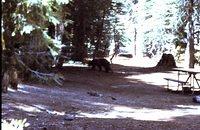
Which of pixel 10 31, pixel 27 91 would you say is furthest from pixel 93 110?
pixel 10 31

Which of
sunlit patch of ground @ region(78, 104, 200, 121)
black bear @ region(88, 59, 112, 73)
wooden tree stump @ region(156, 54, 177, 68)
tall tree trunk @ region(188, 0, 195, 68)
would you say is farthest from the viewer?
wooden tree stump @ region(156, 54, 177, 68)

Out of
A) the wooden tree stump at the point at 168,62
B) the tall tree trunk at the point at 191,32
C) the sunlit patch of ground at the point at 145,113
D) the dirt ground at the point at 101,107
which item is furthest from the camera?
the wooden tree stump at the point at 168,62

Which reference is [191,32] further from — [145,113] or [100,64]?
[145,113]

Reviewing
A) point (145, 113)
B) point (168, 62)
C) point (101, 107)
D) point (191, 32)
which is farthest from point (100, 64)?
point (145, 113)

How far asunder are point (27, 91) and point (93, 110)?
3.24m

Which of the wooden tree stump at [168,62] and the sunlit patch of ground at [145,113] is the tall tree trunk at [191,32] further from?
the sunlit patch of ground at [145,113]

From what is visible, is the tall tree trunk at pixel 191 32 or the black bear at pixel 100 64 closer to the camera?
the black bear at pixel 100 64

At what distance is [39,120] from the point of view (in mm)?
9336

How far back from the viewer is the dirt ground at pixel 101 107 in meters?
9.05

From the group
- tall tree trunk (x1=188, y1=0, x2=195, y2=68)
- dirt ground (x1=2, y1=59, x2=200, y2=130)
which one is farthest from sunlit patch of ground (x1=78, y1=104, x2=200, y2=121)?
tall tree trunk (x1=188, y1=0, x2=195, y2=68)

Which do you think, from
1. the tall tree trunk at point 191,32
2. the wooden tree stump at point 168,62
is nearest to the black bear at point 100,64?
the wooden tree stump at point 168,62

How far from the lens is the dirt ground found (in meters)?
9.05

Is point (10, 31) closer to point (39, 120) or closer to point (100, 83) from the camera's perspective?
point (39, 120)

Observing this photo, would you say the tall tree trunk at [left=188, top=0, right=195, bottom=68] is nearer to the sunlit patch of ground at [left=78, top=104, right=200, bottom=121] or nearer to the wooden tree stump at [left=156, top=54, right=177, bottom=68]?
the wooden tree stump at [left=156, top=54, right=177, bottom=68]
